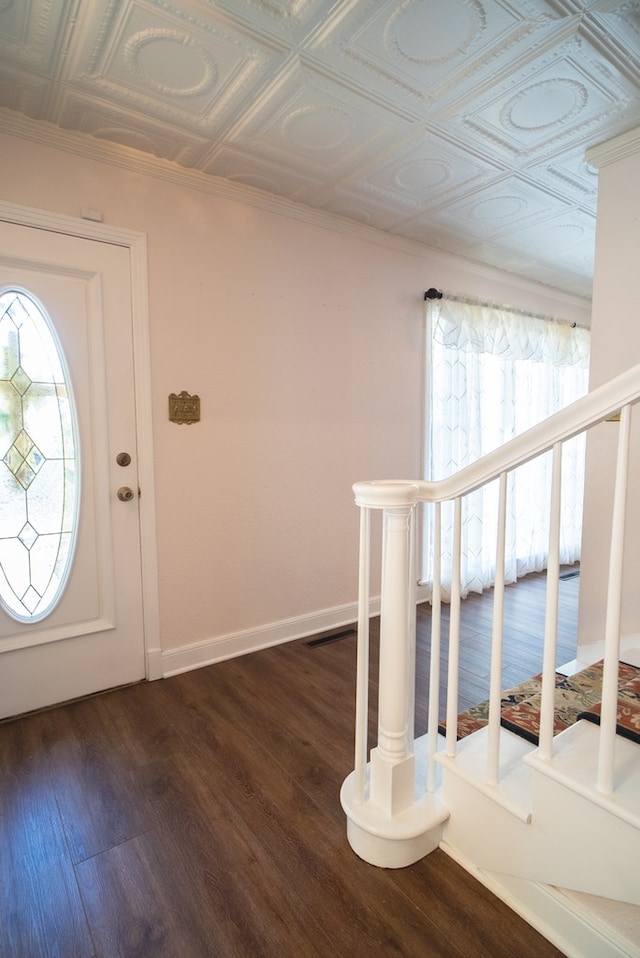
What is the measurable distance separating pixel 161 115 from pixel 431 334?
2.03 metres

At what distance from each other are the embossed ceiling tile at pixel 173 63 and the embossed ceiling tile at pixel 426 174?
2.55 feet

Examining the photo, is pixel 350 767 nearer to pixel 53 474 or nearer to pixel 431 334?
pixel 53 474

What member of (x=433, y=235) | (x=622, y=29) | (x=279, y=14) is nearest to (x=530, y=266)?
(x=433, y=235)

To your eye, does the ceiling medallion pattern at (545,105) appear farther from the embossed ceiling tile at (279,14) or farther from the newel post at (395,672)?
the newel post at (395,672)

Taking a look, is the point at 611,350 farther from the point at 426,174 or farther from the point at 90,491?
the point at 90,491

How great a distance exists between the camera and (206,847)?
1353mm

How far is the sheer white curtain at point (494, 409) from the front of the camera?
3.28 meters

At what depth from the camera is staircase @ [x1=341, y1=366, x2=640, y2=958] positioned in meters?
0.95

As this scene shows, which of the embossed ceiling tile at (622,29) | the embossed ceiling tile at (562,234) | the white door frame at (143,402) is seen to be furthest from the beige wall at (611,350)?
the white door frame at (143,402)

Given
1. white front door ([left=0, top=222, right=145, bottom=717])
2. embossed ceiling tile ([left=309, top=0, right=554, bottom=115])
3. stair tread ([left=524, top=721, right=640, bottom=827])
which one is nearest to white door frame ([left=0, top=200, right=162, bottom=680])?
white front door ([left=0, top=222, right=145, bottom=717])

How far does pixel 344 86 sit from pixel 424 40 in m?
0.32

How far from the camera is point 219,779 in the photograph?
1611mm

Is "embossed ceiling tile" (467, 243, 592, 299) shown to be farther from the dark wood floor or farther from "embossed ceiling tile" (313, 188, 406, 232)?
the dark wood floor

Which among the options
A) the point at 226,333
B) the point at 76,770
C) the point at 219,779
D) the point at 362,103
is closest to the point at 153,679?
the point at 76,770
